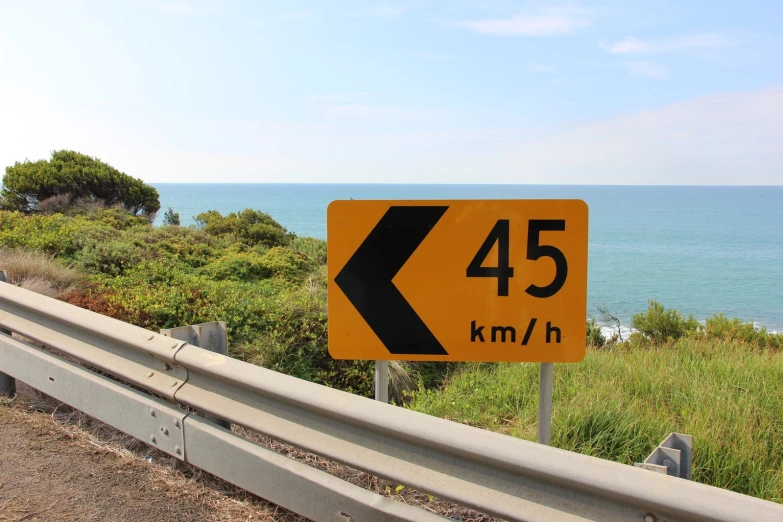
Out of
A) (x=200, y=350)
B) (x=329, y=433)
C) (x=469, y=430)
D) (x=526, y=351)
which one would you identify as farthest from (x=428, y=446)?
(x=200, y=350)

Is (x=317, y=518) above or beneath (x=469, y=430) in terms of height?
beneath

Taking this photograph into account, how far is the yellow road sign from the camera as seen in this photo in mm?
2781

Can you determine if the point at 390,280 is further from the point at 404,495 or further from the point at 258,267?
the point at 258,267

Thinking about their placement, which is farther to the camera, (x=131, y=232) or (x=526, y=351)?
(x=131, y=232)

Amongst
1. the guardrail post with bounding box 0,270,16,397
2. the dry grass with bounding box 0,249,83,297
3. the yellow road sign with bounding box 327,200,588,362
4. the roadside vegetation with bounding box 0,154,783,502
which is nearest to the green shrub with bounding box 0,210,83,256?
the roadside vegetation with bounding box 0,154,783,502

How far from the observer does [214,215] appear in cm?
2277

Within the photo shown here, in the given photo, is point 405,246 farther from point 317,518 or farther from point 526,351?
point 317,518

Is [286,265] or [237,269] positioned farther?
[286,265]

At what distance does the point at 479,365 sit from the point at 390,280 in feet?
11.3

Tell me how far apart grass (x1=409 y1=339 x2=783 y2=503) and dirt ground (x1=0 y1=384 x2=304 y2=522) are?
72.5 inches

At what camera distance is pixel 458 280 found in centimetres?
288

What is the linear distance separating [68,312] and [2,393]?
3.93 ft

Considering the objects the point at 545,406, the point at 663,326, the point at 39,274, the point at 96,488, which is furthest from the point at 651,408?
the point at 663,326

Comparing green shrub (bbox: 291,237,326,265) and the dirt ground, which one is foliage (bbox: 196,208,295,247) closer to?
green shrub (bbox: 291,237,326,265)
